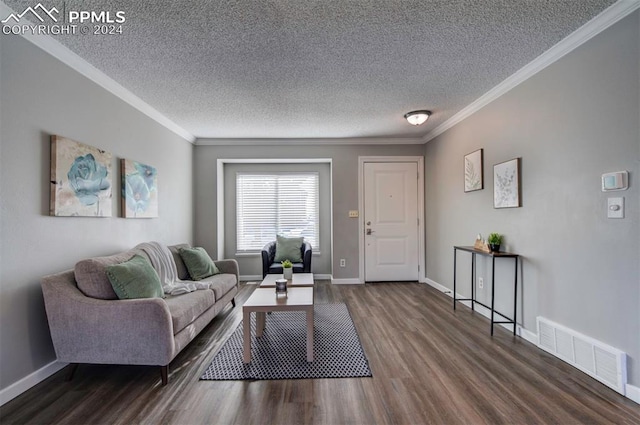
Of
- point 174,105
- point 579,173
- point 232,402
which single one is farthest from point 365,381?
point 174,105

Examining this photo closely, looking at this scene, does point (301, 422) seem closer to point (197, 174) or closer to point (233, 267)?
point (233, 267)

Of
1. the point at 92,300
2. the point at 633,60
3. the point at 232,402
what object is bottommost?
the point at 232,402

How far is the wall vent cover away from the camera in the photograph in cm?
176

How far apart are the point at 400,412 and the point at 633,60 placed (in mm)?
2618

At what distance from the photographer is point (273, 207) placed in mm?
5102

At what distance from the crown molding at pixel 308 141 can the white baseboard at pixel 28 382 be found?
11.4ft

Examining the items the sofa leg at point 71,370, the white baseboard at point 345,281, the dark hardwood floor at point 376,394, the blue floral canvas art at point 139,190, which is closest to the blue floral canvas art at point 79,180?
the blue floral canvas art at point 139,190

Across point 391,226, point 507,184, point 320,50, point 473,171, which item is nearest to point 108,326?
point 320,50

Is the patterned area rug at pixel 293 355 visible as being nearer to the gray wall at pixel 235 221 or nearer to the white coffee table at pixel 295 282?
the white coffee table at pixel 295 282

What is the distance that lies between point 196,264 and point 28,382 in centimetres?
157

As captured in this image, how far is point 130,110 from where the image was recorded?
2.96 metres

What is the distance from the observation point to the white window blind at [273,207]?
508 cm

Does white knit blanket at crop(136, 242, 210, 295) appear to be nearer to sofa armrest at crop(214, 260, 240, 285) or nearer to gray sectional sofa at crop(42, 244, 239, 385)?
sofa armrest at crop(214, 260, 240, 285)

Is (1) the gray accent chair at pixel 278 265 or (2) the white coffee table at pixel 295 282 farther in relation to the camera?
(1) the gray accent chair at pixel 278 265
